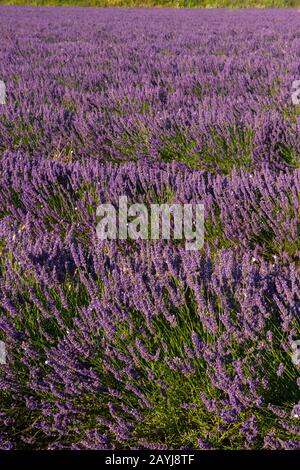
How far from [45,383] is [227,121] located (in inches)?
101

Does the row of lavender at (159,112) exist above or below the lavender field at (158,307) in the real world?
above

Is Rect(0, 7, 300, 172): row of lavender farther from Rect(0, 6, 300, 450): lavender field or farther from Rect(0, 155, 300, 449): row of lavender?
Rect(0, 155, 300, 449): row of lavender

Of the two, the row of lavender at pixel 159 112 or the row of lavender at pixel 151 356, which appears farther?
the row of lavender at pixel 159 112

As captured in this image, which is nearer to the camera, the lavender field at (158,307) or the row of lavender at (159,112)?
the lavender field at (158,307)

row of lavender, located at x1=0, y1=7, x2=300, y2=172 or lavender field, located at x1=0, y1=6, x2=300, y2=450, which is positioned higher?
row of lavender, located at x1=0, y1=7, x2=300, y2=172

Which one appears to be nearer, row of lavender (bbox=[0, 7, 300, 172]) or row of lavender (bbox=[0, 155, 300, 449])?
row of lavender (bbox=[0, 155, 300, 449])

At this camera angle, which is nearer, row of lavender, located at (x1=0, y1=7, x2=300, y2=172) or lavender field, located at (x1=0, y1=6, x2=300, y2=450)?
lavender field, located at (x1=0, y1=6, x2=300, y2=450)

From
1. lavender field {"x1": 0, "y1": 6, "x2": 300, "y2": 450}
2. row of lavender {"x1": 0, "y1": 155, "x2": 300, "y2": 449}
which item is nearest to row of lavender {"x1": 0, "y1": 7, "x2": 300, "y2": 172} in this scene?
lavender field {"x1": 0, "y1": 6, "x2": 300, "y2": 450}

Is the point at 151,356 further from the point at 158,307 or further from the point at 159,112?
the point at 159,112

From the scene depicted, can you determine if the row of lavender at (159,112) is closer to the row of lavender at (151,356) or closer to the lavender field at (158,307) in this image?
the lavender field at (158,307)

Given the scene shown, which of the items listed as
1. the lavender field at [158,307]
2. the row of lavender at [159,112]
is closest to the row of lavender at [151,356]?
the lavender field at [158,307]

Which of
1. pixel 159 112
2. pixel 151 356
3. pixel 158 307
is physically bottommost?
pixel 151 356

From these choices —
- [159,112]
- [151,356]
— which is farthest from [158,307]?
[159,112]
